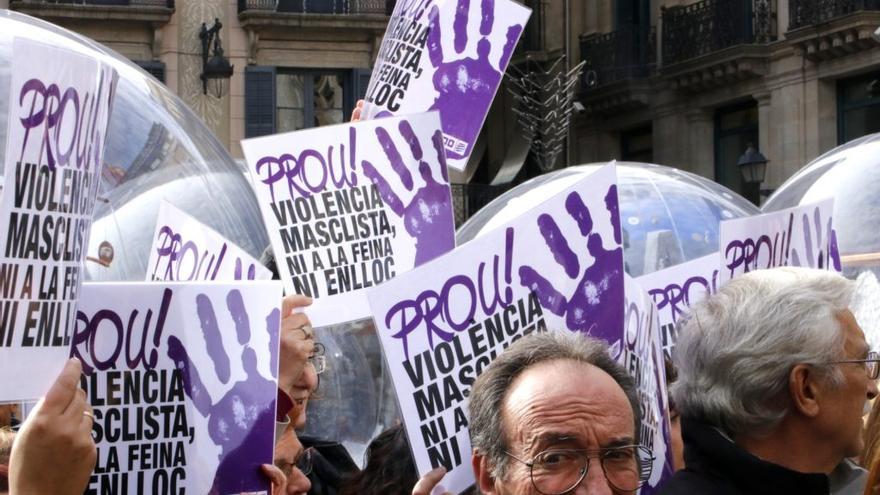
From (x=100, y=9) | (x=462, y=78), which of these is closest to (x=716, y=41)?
(x=100, y=9)

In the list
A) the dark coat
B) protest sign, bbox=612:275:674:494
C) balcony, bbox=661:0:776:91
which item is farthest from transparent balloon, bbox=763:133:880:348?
balcony, bbox=661:0:776:91

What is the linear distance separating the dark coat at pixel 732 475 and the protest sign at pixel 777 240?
1.83m

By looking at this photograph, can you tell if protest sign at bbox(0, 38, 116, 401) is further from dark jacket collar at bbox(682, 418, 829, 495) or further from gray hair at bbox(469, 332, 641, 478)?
dark jacket collar at bbox(682, 418, 829, 495)

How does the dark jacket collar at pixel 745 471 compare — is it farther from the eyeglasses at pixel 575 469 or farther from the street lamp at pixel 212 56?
the street lamp at pixel 212 56

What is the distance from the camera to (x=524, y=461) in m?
3.07

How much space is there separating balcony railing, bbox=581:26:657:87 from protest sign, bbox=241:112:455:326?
2264cm

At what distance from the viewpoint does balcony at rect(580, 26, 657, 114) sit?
28031 millimetres

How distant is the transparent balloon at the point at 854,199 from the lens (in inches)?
270

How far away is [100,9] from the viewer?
82.1 ft

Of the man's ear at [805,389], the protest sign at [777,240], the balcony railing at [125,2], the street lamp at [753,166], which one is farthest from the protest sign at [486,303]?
the balcony railing at [125,2]

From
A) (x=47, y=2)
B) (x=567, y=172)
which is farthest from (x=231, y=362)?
(x=47, y=2)

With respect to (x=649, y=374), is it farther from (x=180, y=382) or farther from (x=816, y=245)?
(x=816, y=245)

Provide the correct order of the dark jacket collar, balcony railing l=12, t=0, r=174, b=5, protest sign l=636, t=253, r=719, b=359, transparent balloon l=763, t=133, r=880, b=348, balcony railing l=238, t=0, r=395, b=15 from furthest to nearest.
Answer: balcony railing l=238, t=0, r=395, b=15 → balcony railing l=12, t=0, r=174, b=5 → transparent balloon l=763, t=133, r=880, b=348 → protest sign l=636, t=253, r=719, b=359 → the dark jacket collar

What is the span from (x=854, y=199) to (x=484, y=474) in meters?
4.44
